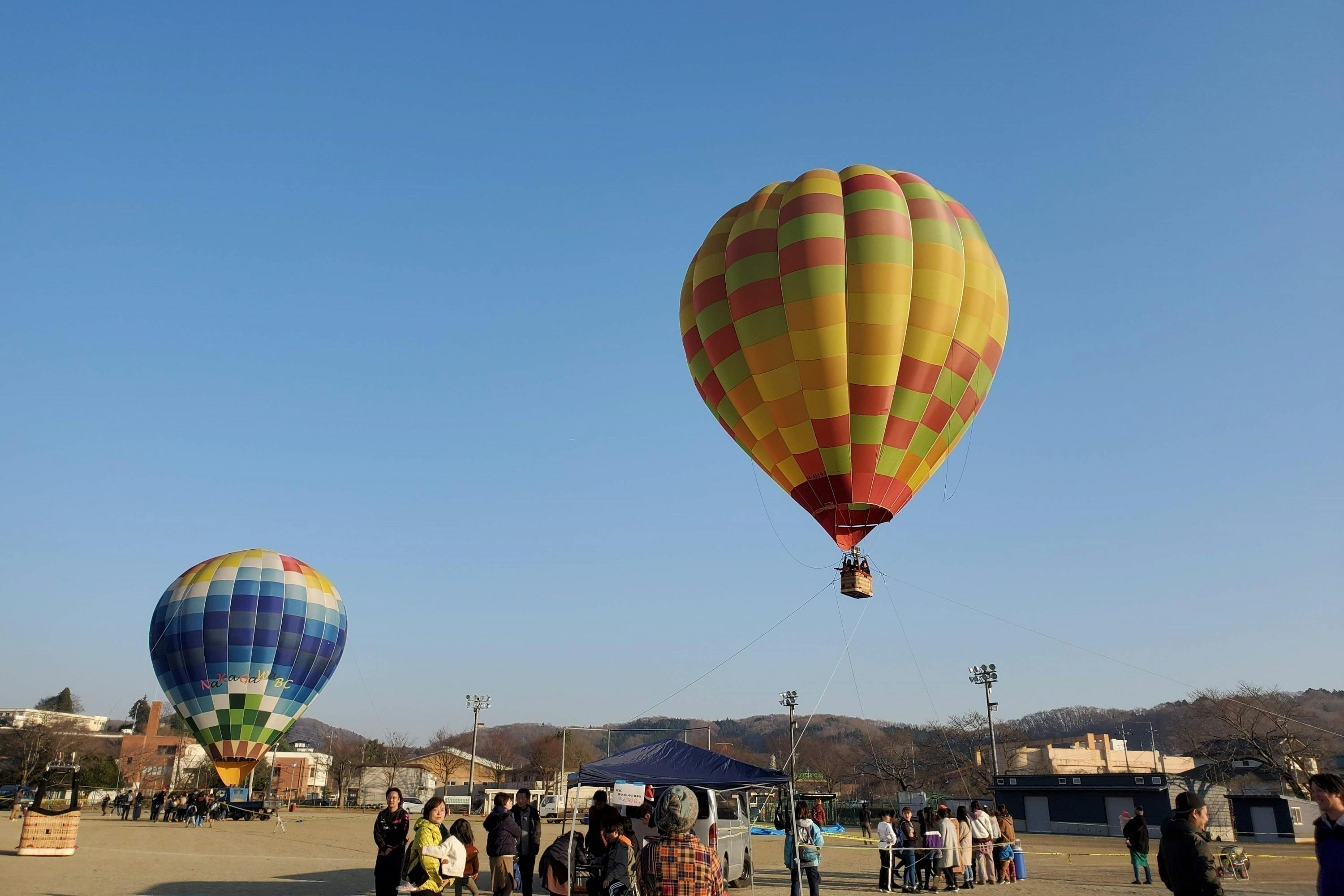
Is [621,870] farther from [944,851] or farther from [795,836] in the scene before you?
[944,851]

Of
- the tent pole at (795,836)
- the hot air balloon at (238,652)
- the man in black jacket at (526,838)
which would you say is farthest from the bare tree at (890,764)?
the man in black jacket at (526,838)

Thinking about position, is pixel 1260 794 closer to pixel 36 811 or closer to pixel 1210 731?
pixel 36 811

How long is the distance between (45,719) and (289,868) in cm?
10567

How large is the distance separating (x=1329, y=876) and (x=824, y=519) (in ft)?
47.8

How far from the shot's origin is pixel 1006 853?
18.1 metres

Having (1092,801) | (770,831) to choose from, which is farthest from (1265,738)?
(770,831)

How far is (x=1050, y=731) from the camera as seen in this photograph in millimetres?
190000

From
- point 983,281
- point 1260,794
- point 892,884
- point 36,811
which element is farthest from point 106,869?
point 1260,794

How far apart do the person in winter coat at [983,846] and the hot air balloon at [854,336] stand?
5168 millimetres

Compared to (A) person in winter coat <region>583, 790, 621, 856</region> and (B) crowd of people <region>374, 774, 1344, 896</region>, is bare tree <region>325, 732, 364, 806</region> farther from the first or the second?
(A) person in winter coat <region>583, 790, 621, 856</region>

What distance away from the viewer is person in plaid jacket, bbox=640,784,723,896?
543cm

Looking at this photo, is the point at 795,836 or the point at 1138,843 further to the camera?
the point at 1138,843

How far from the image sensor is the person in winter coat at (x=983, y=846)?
57.7ft

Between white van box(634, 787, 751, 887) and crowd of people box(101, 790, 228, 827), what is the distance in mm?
24527
